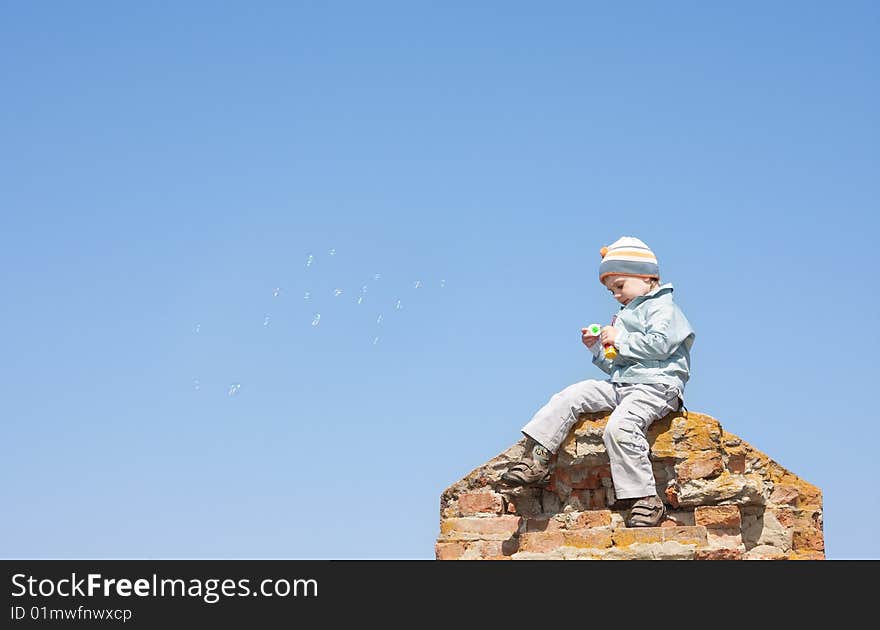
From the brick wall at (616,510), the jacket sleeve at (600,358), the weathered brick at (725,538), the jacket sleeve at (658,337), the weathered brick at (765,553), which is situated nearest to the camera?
the brick wall at (616,510)

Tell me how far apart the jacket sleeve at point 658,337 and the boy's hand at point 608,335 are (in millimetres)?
40

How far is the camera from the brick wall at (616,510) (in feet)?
36.7

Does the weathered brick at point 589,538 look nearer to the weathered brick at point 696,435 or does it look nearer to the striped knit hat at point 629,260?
the weathered brick at point 696,435

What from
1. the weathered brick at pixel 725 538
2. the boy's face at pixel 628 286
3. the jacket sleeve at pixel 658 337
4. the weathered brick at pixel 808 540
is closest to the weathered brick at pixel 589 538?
the weathered brick at pixel 725 538

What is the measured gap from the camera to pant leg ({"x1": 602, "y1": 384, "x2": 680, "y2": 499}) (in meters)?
11.3

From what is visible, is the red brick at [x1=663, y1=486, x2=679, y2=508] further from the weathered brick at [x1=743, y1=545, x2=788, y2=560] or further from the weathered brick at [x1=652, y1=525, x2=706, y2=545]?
the weathered brick at [x1=743, y1=545, x2=788, y2=560]

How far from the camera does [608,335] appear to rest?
11789 mm

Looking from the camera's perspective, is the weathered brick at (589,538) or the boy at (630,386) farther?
the boy at (630,386)

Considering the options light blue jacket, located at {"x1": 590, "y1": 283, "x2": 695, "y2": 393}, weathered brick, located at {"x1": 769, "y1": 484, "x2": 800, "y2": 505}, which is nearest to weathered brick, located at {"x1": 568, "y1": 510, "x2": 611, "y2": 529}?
light blue jacket, located at {"x1": 590, "y1": 283, "x2": 695, "y2": 393}

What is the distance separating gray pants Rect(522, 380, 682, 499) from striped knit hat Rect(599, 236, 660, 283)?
98 centimetres

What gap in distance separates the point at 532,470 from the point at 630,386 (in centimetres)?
112

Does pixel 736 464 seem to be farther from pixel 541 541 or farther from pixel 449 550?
pixel 449 550

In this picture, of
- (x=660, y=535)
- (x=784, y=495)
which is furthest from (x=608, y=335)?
(x=784, y=495)
